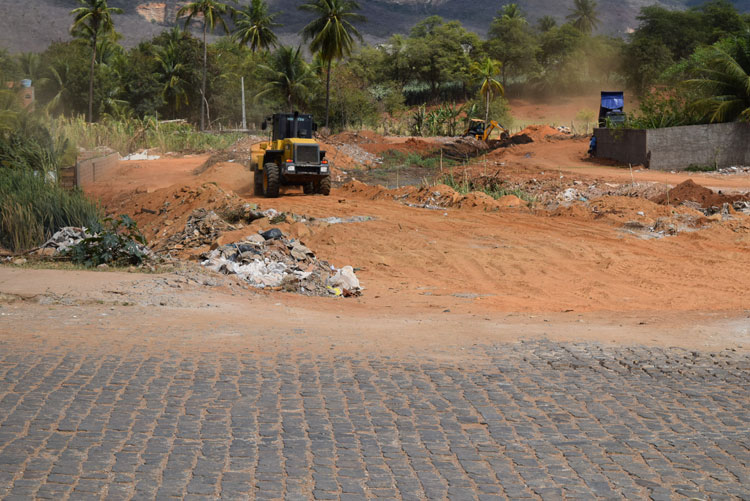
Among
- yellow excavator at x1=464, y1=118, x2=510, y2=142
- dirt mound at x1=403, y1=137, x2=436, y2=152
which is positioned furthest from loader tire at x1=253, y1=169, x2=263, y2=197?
yellow excavator at x1=464, y1=118, x2=510, y2=142

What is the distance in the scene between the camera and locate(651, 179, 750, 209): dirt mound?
20.7 metres

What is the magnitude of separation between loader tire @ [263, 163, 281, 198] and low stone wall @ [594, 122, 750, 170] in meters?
14.5

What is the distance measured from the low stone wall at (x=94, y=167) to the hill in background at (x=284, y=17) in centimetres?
7937

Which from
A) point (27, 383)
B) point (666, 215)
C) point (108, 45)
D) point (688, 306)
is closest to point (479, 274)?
point (688, 306)

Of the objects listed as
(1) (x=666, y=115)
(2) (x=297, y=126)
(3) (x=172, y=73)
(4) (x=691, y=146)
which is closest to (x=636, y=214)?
(2) (x=297, y=126)

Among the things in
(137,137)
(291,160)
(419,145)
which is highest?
(291,160)

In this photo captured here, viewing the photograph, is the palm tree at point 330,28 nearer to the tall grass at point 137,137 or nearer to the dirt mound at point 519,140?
the tall grass at point 137,137

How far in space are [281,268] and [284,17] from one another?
167096 millimetres

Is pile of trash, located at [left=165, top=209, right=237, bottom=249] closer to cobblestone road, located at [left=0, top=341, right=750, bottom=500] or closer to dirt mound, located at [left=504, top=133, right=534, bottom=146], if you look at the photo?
cobblestone road, located at [left=0, top=341, right=750, bottom=500]

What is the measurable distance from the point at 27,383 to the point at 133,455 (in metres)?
1.75

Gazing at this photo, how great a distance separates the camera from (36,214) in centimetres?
1409

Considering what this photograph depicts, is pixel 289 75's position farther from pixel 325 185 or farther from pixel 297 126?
pixel 325 185

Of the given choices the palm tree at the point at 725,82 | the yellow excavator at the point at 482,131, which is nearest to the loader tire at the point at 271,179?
the palm tree at the point at 725,82

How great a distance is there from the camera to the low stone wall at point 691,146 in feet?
98.8
